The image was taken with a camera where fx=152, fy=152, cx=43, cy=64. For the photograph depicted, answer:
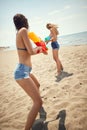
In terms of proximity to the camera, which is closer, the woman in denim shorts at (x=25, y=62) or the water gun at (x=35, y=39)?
the woman in denim shorts at (x=25, y=62)

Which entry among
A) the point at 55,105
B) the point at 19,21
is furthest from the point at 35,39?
the point at 55,105

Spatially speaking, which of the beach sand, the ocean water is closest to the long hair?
the beach sand

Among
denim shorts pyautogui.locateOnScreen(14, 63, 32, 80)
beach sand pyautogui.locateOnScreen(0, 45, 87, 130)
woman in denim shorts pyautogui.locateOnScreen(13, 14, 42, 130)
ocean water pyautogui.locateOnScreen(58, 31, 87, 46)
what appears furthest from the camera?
ocean water pyautogui.locateOnScreen(58, 31, 87, 46)

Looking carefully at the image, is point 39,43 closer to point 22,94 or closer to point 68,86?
point 68,86

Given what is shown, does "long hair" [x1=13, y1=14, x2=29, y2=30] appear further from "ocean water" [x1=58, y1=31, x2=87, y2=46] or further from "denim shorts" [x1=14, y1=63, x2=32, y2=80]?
"ocean water" [x1=58, y1=31, x2=87, y2=46]

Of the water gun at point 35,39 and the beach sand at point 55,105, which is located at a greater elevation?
the water gun at point 35,39

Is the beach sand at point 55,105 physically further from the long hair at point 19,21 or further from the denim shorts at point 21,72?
the long hair at point 19,21

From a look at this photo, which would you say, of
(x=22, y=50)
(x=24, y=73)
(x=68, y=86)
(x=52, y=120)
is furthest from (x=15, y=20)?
(x=68, y=86)

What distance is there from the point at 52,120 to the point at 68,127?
0.47 m

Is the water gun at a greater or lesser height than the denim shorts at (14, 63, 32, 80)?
greater

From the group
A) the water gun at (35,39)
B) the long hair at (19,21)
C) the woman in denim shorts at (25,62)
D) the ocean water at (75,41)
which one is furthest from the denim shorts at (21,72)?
the ocean water at (75,41)

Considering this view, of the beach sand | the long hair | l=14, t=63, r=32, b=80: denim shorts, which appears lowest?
the beach sand

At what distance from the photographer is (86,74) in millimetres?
5652

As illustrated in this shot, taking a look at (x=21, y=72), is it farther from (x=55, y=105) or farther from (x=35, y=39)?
(x=55, y=105)
